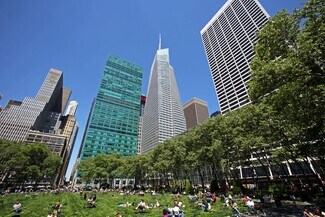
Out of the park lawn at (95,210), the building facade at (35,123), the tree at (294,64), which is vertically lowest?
the park lawn at (95,210)

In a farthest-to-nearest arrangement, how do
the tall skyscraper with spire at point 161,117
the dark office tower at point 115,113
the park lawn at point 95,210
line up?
the tall skyscraper with spire at point 161,117 < the dark office tower at point 115,113 < the park lawn at point 95,210

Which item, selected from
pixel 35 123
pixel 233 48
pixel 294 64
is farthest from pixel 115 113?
pixel 294 64

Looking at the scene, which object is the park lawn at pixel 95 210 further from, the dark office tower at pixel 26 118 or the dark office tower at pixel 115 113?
the dark office tower at pixel 26 118

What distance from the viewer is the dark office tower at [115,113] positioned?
121875mm

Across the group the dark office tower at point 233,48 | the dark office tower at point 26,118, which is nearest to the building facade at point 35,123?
the dark office tower at point 26,118

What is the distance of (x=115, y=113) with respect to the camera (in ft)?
472

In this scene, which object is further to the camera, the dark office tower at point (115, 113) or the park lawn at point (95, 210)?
the dark office tower at point (115, 113)

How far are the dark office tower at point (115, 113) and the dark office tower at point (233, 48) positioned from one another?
87654 mm

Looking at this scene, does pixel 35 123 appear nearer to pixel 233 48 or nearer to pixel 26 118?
pixel 26 118

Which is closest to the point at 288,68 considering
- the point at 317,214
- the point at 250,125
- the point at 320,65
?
the point at 320,65

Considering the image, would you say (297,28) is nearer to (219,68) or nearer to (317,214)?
(317,214)

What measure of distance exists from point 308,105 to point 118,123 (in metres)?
140

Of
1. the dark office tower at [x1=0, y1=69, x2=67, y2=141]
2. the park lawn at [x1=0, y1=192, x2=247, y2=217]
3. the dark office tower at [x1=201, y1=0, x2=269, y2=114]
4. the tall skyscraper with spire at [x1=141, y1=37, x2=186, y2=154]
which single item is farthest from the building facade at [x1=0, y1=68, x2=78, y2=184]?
the dark office tower at [x1=201, y1=0, x2=269, y2=114]

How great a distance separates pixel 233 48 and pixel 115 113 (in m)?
112
